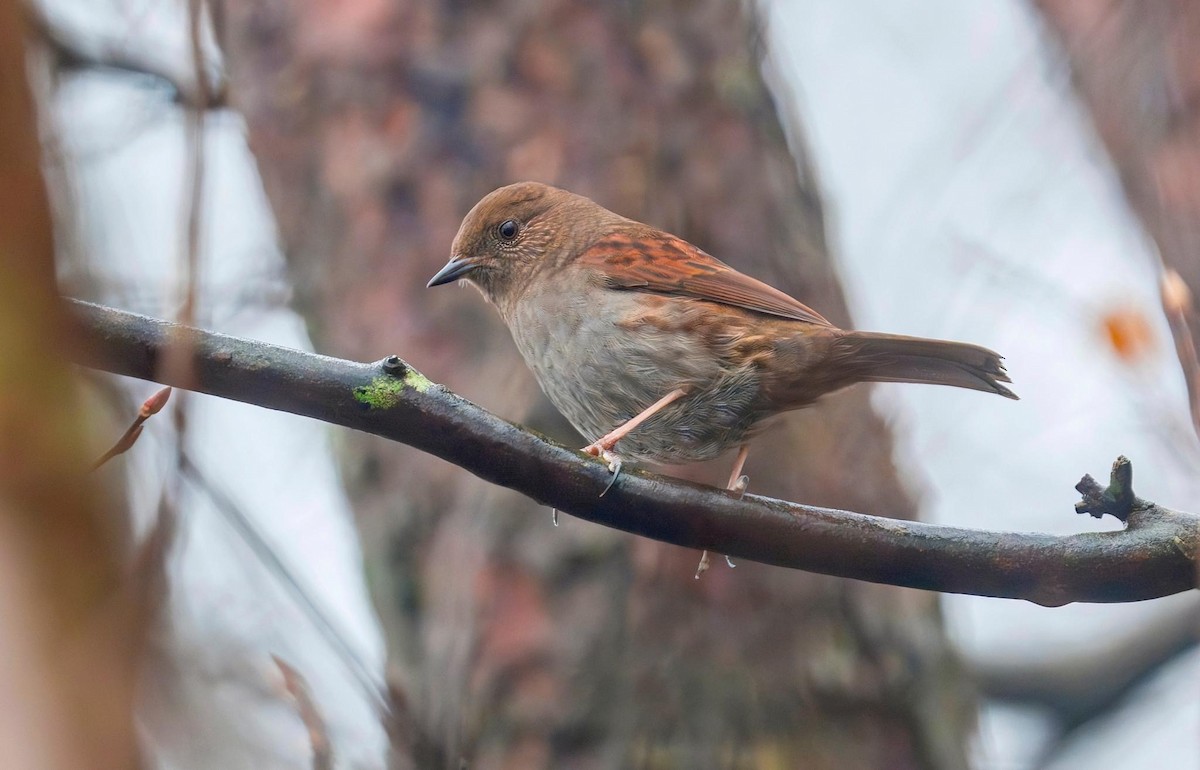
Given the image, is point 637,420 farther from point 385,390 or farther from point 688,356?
point 385,390

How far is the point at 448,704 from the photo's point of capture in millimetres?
2885

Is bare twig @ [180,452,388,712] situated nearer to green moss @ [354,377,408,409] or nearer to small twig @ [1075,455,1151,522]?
green moss @ [354,377,408,409]

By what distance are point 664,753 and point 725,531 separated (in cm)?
199

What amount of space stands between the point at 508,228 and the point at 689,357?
127 cm

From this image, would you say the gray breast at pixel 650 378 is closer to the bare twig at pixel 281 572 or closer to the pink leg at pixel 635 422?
the pink leg at pixel 635 422

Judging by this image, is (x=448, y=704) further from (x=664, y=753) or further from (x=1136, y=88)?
(x=1136, y=88)

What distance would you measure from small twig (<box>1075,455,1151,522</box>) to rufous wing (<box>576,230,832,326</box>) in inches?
51.9

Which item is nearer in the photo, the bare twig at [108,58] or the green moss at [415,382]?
the green moss at [415,382]

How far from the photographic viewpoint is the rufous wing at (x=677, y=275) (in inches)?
152

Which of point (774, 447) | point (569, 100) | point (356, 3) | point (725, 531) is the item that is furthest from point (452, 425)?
point (356, 3)

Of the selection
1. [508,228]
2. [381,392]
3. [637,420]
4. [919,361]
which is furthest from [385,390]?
[508,228]

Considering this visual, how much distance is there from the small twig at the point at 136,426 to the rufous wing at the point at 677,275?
6.93ft

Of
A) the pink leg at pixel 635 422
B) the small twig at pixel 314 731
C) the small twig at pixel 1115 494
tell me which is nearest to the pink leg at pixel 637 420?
the pink leg at pixel 635 422

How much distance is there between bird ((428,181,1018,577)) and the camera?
12.1 feet
